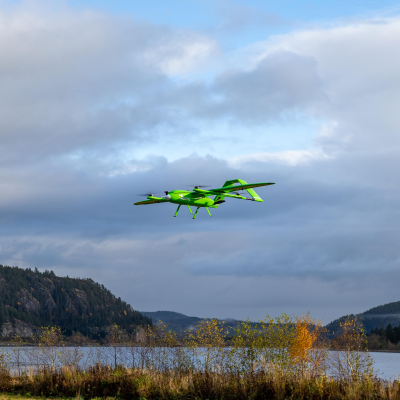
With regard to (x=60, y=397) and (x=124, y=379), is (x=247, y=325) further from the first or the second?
(x=60, y=397)

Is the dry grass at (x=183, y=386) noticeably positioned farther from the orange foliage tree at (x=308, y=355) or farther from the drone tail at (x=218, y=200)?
the drone tail at (x=218, y=200)

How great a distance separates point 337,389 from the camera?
20969 mm

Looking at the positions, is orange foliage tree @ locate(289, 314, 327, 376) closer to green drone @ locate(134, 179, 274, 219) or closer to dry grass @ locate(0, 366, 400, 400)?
dry grass @ locate(0, 366, 400, 400)

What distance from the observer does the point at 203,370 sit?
25641 millimetres

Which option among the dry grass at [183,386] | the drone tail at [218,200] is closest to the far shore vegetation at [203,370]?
the dry grass at [183,386]

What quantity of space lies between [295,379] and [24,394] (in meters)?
13.8

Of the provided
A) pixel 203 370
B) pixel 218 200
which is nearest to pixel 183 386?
pixel 203 370

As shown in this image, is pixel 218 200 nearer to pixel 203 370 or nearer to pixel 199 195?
pixel 199 195

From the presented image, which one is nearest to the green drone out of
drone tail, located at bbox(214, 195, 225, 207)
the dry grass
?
drone tail, located at bbox(214, 195, 225, 207)

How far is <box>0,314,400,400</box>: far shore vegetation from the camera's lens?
71.4 ft

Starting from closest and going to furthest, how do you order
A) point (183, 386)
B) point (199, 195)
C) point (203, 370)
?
1. point (199, 195)
2. point (183, 386)
3. point (203, 370)

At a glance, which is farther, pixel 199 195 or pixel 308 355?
pixel 308 355

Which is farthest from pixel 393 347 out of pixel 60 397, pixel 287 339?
pixel 60 397

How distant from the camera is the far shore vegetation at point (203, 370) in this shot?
71.4ft
